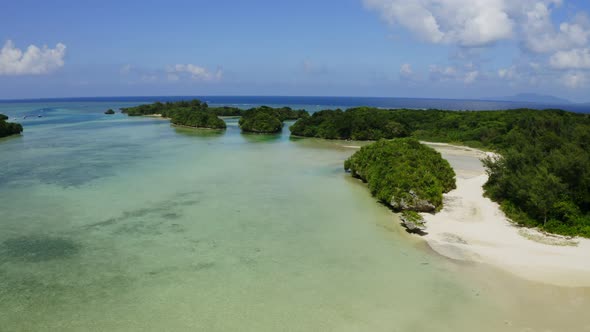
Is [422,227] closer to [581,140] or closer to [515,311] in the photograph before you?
[515,311]

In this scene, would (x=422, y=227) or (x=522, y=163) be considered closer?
(x=422, y=227)

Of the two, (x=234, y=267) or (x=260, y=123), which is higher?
(x=260, y=123)

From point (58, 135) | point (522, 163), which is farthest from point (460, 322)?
point (58, 135)

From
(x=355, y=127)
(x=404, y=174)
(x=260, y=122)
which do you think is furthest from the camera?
(x=260, y=122)

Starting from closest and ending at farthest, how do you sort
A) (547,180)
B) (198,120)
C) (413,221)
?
(547,180) → (413,221) → (198,120)

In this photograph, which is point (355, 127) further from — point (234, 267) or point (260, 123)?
point (234, 267)

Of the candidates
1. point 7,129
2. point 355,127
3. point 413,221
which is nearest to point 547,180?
point 413,221
